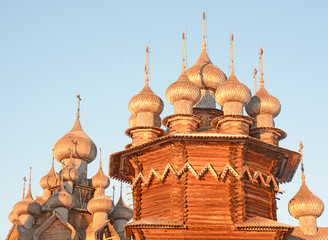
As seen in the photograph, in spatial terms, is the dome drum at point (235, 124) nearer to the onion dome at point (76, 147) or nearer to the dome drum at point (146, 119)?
the dome drum at point (146, 119)

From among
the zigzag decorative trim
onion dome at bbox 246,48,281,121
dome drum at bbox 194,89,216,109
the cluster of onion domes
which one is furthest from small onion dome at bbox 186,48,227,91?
the cluster of onion domes

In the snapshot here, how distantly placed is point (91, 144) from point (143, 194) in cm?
2406

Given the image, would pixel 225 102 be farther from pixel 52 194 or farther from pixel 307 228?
pixel 52 194

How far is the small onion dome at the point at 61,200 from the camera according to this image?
43219 millimetres

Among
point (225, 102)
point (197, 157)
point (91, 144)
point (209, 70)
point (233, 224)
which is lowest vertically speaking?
point (233, 224)

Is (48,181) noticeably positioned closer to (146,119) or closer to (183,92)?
(146,119)

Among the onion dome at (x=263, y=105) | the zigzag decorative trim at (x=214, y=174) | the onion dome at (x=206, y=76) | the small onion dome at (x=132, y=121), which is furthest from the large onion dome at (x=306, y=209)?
the small onion dome at (x=132, y=121)

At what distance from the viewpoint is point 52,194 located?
46.1 metres

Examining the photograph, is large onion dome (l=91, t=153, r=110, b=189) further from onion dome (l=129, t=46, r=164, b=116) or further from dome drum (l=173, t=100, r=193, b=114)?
dome drum (l=173, t=100, r=193, b=114)

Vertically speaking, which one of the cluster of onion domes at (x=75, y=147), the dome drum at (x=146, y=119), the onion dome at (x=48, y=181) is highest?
the cluster of onion domes at (x=75, y=147)

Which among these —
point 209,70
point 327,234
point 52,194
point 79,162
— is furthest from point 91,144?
point 327,234

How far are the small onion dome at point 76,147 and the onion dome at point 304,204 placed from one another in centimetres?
2281

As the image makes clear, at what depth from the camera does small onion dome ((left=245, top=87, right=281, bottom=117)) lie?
86.1 feet

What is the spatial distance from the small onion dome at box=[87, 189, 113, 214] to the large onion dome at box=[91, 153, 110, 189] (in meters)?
2.76
